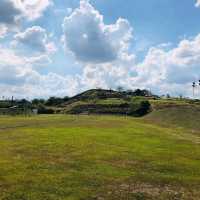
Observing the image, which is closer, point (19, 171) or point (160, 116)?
point (19, 171)

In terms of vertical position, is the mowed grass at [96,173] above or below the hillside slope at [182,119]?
below

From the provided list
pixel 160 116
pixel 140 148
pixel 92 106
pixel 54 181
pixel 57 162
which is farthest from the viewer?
pixel 92 106

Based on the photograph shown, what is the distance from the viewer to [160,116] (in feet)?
327

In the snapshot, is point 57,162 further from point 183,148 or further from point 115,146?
point 183,148

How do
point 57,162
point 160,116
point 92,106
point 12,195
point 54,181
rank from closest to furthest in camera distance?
point 12,195
point 54,181
point 57,162
point 160,116
point 92,106

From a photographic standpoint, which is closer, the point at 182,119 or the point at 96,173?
the point at 96,173

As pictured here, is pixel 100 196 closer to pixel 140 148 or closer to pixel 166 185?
pixel 166 185

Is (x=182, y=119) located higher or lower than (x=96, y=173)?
higher

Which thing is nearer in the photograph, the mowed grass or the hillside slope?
the mowed grass

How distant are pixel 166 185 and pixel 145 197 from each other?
2757mm

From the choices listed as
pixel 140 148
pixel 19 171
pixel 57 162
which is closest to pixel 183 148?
pixel 140 148

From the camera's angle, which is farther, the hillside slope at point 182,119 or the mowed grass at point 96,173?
the hillside slope at point 182,119

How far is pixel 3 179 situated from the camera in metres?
18.5

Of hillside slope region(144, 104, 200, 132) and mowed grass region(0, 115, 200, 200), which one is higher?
hillside slope region(144, 104, 200, 132)
